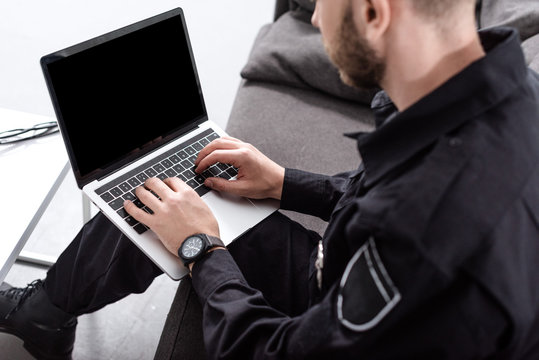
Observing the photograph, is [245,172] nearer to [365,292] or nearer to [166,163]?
[166,163]

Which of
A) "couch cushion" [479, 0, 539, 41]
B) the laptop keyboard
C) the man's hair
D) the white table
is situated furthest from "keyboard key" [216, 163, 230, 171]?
"couch cushion" [479, 0, 539, 41]

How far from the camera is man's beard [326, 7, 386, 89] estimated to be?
0.83 metres

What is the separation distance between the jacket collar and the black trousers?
0.35 m

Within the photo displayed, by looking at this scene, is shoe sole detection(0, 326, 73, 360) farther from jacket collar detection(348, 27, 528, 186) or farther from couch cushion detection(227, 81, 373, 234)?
jacket collar detection(348, 27, 528, 186)

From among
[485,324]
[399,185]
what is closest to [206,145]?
[399,185]

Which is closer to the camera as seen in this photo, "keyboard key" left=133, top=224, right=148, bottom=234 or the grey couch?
"keyboard key" left=133, top=224, right=148, bottom=234

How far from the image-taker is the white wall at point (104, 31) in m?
2.31

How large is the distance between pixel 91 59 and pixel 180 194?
299mm

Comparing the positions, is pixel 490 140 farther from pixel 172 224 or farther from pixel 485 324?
pixel 172 224

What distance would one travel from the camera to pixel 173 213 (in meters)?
1.01

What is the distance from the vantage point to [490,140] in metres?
0.71

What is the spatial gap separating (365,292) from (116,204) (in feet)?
1.80

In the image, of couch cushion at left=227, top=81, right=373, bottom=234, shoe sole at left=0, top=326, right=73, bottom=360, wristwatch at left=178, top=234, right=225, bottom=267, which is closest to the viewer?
wristwatch at left=178, top=234, right=225, bottom=267

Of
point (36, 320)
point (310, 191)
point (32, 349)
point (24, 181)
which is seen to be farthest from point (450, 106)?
point (32, 349)
